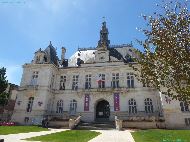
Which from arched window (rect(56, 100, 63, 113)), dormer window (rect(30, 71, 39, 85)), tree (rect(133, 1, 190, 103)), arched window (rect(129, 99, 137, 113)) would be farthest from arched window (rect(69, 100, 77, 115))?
tree (rect(133, 1, 190, 103))

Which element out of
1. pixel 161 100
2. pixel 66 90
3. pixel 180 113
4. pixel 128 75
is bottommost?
pixel 180 113

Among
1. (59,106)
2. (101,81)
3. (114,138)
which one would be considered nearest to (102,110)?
(101,81)

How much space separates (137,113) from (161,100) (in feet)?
14.9

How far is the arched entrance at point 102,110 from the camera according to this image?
3494 cm

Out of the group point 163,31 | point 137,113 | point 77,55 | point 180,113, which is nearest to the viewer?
point 163,31

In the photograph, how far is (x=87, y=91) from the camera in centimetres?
3534

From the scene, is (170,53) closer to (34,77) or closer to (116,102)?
(116,102)

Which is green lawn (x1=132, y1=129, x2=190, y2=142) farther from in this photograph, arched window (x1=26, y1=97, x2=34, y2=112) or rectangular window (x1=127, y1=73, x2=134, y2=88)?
arched window (x1=26, y1=97, x2=34, y2=112)

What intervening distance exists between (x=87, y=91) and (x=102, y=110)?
4302 millimetres

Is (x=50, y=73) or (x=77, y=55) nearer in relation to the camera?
(x=50, y=73)

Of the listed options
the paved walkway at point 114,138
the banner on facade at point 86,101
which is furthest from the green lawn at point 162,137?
the banner on facade at point 86,101

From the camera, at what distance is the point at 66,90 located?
3675cm

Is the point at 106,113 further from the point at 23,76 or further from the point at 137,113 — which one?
the point at 23,76

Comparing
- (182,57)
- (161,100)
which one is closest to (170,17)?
(182,57)
